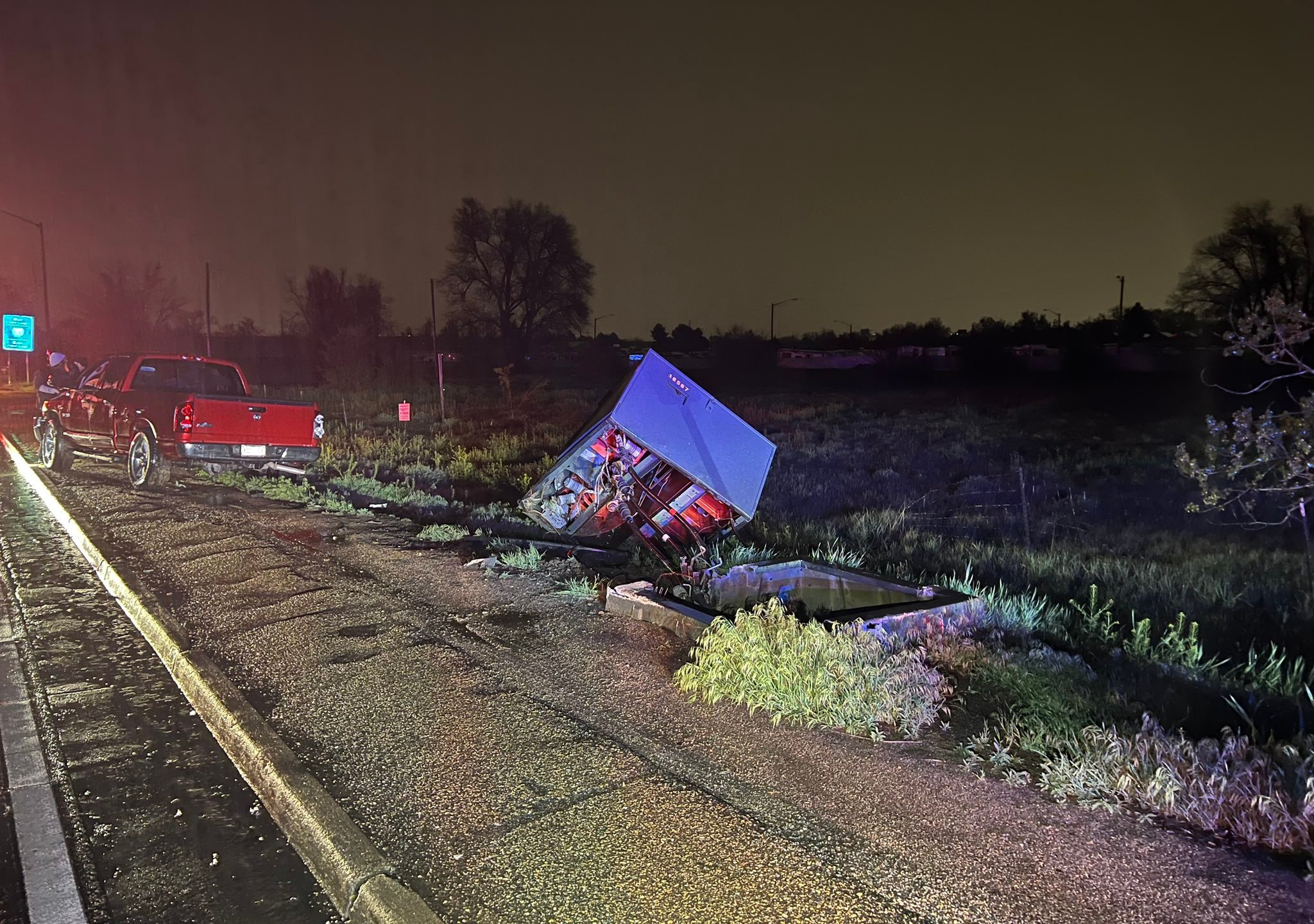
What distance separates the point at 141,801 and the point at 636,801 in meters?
2.38

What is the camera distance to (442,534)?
1000 centimetres

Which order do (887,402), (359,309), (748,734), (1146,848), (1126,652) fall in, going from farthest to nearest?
(359,309) < (887,402) < (1126,652) < (748,734) < (1146,848)

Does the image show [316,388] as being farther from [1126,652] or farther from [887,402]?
[1126,652]

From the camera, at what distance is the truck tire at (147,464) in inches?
509

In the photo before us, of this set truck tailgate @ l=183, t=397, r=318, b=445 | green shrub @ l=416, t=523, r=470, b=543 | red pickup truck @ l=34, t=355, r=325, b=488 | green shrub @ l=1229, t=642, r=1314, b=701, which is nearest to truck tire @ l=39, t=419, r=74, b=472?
red pickup truck @ l=34, t=355, r=325, b=488

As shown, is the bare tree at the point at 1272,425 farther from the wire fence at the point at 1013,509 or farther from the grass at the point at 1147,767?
the wire fence at the point at 1013,509

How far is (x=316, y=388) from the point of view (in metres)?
48.2

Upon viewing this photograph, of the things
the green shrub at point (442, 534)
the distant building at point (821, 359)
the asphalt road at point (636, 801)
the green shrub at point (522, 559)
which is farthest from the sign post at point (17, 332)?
the distant building at point (821, 359)

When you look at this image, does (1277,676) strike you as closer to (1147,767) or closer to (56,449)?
(1147,767)

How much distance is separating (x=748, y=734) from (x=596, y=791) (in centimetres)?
100

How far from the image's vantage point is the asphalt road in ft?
10.7

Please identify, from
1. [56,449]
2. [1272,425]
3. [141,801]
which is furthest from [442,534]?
[56,449]

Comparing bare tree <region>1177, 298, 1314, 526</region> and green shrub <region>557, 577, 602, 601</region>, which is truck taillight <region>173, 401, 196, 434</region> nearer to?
green shrub <region>557, 577, 602, 601</region>

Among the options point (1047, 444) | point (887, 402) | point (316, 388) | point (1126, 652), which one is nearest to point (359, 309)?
point (316, 388)
